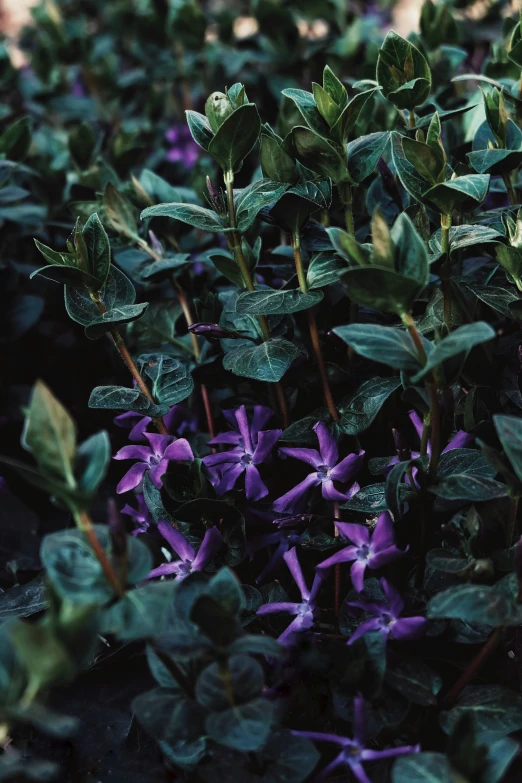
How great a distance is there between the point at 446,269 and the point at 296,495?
0.31m

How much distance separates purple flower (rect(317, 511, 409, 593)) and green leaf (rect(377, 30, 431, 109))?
513 millimetres

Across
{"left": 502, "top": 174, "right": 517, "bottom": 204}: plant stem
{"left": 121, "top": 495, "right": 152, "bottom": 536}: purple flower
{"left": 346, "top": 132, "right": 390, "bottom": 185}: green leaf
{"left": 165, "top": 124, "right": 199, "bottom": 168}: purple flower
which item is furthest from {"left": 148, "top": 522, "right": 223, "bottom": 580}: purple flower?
{"left": 165, "top": 124, "right": 199, "bottom": 168}: purple flower

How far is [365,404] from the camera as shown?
97 cm

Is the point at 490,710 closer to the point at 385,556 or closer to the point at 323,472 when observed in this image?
the point at 385,556

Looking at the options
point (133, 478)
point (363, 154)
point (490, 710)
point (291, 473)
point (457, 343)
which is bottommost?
point (490, 710)

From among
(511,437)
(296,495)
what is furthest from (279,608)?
(511,437)

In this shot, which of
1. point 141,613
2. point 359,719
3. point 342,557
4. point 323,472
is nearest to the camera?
point 141,613

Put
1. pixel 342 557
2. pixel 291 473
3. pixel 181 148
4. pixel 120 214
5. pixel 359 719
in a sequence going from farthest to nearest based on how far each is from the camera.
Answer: pixel 181 148
pixel 120 214
pixel 291 473
pixel 342 557
pixel 359 719

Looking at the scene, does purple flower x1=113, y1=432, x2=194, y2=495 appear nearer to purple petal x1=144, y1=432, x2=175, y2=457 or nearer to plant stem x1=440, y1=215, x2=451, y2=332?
purple petal x1=144, y1=432, x2=175, y2=457

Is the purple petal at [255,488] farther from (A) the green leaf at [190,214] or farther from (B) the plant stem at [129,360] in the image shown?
(A) the green leaf at [190,214]

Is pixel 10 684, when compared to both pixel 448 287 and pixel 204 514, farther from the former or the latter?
pixel 448 287

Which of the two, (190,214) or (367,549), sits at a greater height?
(190,214)

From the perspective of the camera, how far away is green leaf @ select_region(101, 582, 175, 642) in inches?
25.7

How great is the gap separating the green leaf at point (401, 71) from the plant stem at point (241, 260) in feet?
0.79
